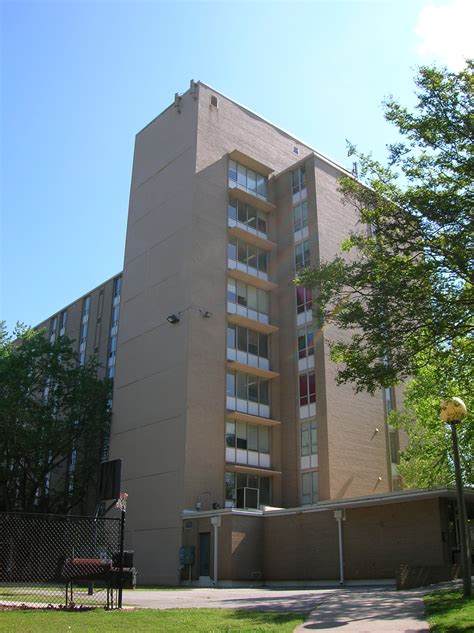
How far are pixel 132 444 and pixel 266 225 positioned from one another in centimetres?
1635

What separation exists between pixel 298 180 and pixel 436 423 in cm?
Answer: 1912

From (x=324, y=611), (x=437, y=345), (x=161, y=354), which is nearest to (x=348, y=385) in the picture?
(x=161, y=354)

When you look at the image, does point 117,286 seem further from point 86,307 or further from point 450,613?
point 450,613

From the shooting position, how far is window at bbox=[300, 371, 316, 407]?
34.9 metres

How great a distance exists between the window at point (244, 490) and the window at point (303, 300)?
1015 centimetres

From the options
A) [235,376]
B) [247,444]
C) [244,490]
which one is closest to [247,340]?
[235,376]

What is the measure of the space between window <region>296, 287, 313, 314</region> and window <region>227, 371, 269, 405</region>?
487 cm

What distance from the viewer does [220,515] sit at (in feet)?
92.6

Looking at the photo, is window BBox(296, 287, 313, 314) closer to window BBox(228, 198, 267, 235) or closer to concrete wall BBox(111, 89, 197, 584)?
window BBox(228, 198, 267, 235)

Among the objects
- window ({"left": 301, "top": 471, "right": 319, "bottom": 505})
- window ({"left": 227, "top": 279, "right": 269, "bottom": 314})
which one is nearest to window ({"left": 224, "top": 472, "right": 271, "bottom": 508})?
window ({"left": 301, "top": 471, "right": 319, "bottom": 505})

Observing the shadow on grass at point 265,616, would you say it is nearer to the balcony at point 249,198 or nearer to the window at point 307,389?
the window at point 307,389

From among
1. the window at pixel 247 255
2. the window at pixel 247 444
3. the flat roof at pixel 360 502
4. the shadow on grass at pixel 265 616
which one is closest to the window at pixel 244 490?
the window at pixel 247 444

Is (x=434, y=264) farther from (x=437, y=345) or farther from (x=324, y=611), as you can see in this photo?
(x=324, y=611)

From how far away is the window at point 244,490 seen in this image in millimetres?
32094
